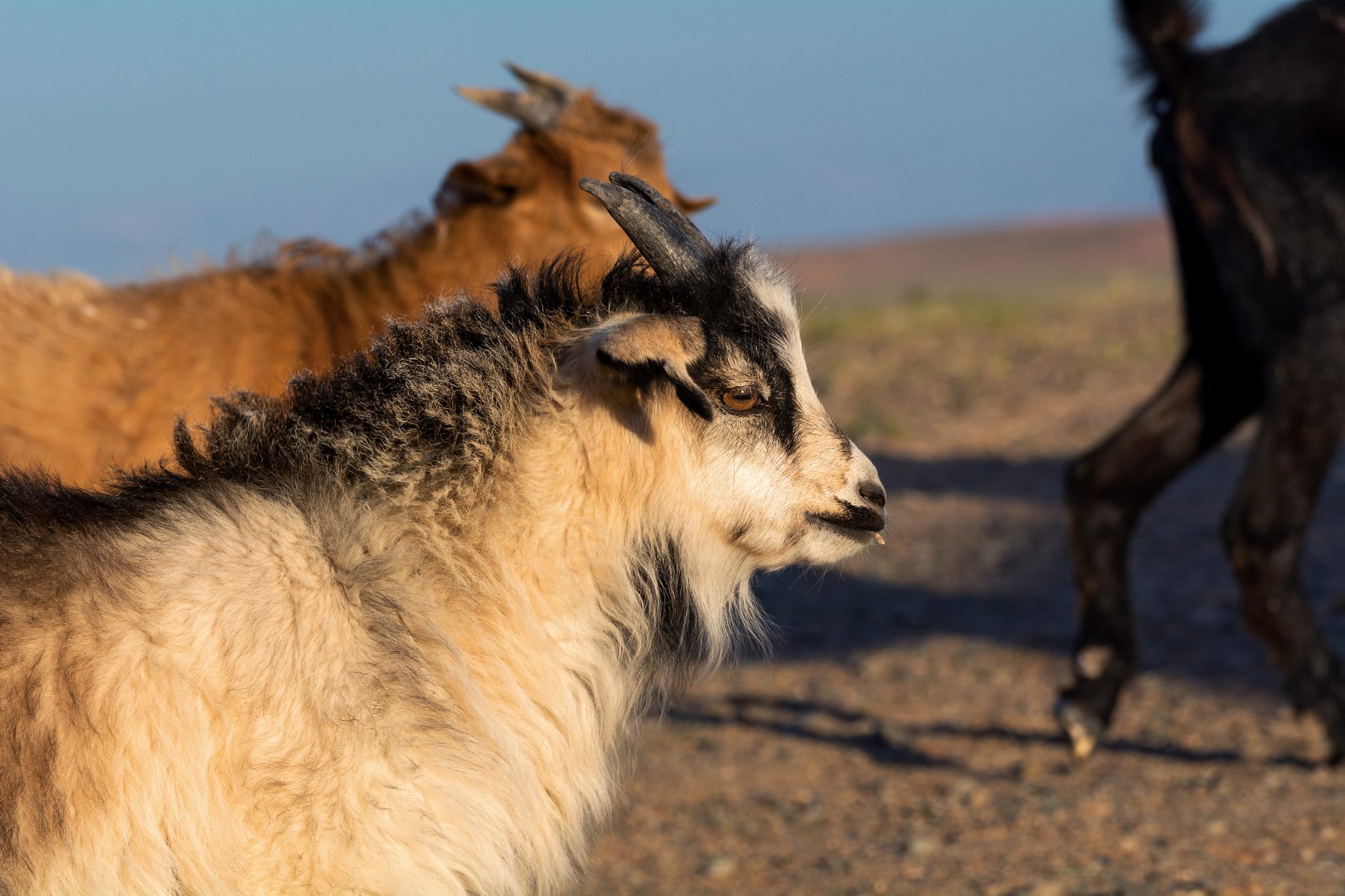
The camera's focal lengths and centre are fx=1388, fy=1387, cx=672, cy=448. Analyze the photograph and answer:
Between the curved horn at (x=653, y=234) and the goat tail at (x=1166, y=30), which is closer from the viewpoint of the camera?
the curved horn at (x=653, y=234)

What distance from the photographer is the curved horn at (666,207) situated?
136 inches

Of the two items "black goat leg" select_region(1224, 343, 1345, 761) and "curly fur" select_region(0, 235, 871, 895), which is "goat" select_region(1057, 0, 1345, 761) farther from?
"curly fur" select_region(0, 235, 871, 895)

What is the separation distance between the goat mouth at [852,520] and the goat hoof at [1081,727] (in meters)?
2.65

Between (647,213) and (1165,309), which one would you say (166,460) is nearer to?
(647,213)

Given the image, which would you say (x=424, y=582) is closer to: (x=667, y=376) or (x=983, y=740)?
(x=667, y=376)

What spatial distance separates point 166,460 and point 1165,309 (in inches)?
629

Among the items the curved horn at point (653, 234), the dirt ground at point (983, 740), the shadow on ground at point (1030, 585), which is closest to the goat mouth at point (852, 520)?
the curved horn at point (653, 234)

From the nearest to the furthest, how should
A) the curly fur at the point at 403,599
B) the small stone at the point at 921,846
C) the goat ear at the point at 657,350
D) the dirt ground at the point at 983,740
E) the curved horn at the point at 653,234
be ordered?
1. the curly fur at the point at 403,599
2. the goat ear at the point at 657,350
3. the curved horn at the point at 653,234
4. the dirt ground at the point at 983,740
5. the small stone at the point at 921,846

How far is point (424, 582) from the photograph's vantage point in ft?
10.4

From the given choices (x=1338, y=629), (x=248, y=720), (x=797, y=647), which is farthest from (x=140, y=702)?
(x=1338, y=629)

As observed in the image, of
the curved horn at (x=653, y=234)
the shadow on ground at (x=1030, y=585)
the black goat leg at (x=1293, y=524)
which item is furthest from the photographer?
the shadow on ground at (x=1030, y=585)

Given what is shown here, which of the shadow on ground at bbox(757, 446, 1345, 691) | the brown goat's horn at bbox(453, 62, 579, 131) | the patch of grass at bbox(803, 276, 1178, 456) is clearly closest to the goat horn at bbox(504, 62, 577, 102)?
the brown goat's horn at bbox(453, 62, 579, 131)

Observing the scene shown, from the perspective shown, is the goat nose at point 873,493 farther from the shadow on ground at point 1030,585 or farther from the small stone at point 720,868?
the shadow on ground at point 1030,585

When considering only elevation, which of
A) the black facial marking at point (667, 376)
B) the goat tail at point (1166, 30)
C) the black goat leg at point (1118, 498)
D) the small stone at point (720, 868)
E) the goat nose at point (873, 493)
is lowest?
the small stone at point (720, 868)
